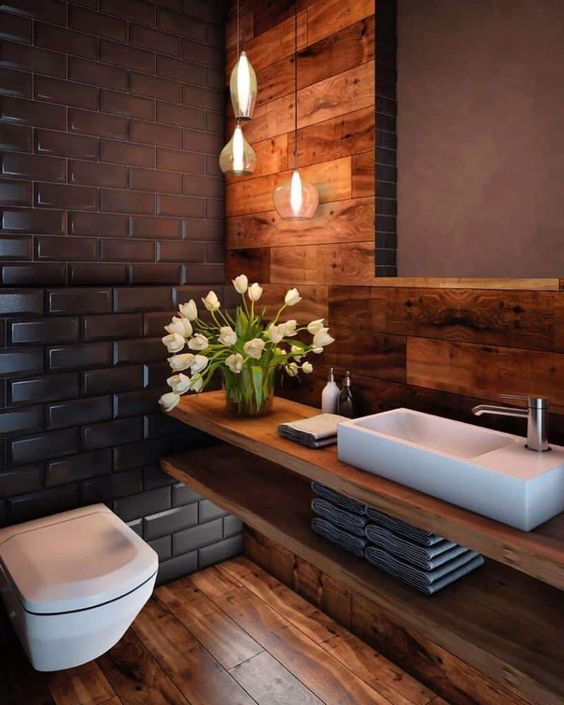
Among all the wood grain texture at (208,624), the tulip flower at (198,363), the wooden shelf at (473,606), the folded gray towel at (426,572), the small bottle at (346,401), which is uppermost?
the tulip flower at (198,363)

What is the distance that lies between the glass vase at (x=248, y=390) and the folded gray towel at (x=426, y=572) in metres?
0.77

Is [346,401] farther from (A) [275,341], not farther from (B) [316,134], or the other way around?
(B) [316,134]

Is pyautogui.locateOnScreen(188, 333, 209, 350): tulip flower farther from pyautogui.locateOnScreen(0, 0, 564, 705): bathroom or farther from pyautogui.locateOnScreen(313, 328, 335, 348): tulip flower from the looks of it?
pyautogui.locateOnScreen(313, 328, 335, 348): tulip flower

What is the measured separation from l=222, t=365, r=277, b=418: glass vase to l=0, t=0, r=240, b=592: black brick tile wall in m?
0.47

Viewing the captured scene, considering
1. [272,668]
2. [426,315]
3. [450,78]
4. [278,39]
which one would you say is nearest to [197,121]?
[278,39]

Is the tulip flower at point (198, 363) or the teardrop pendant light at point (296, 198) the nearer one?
the tulip flower at point (198, 363)

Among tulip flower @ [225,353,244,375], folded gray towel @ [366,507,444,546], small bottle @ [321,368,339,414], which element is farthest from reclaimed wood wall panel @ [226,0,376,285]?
folded gray towel @ [366,507,444,546]

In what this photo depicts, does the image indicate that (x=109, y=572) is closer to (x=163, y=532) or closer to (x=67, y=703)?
(x=67, y=703)

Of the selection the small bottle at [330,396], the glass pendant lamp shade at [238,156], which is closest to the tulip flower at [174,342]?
the small bottle at [330,396]

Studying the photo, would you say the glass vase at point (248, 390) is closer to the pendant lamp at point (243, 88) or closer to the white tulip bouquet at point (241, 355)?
the white tulip bouquet at point (241, 355)

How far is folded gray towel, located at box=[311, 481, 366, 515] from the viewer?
1.90m

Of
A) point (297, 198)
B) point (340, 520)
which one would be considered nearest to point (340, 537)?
point (340, 520)

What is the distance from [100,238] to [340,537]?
5.45ft

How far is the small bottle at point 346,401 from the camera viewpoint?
234 centimetres
